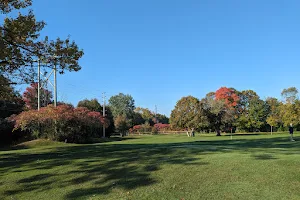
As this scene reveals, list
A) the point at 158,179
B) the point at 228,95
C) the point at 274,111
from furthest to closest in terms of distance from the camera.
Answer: the point at 228,95 < the point at 274,111 < the point at 158,179

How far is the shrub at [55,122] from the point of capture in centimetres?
2764

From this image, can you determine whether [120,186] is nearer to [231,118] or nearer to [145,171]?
[145,171]

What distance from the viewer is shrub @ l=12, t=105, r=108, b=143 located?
90.7ft

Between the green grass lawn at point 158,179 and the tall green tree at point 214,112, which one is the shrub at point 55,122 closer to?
the green grass lawn at point 158,179

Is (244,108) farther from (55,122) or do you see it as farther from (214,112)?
(55,122)

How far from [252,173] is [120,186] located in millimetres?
3696

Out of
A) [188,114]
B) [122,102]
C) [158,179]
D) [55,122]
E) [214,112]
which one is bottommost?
[158,179]

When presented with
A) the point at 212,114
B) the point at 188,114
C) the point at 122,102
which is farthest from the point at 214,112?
the point at 122,102

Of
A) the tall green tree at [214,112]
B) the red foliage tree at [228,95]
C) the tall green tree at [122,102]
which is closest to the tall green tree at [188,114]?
the tall green tree at [214,112]

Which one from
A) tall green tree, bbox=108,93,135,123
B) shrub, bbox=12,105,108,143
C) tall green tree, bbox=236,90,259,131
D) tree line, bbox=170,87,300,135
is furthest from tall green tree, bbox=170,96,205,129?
tall green tree, bbox=108,93,135,123

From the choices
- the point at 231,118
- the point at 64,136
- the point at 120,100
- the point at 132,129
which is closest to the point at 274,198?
the point at 64,136

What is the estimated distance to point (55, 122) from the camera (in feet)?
92.6

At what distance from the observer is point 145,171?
8320 mm

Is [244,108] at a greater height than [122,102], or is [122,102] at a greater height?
[122,102]
